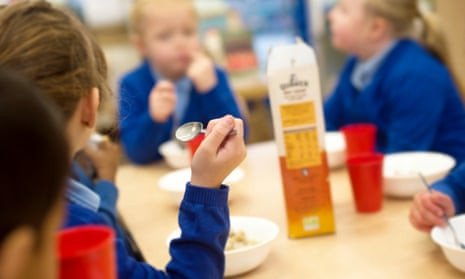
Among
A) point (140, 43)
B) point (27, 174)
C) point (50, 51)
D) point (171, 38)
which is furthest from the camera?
point (140, 43)

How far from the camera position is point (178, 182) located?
1.59m

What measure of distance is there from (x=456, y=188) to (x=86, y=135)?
2.28 feet

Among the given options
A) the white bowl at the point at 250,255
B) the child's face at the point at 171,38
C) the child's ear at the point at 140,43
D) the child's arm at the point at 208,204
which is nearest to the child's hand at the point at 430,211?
the white bowl at the point at 250,255

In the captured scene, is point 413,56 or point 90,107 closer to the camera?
point 90,107

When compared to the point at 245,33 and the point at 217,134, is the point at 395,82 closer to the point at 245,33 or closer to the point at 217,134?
the point at 217,134

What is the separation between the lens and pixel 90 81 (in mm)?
953

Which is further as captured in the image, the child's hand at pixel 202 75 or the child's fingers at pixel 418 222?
the child's hand at pixel 202 75

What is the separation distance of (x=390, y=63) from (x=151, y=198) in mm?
805

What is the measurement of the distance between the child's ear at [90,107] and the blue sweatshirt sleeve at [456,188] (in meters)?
0.65

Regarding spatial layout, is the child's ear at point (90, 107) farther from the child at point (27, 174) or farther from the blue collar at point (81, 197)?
the child at point (27, 174)

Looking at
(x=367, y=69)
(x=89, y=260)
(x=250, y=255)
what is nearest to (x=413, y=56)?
(x=367, y=69)

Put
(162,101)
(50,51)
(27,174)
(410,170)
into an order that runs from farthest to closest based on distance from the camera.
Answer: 1. (162,101)
2. (410,170)
3. (50,51)
4. (27,174)

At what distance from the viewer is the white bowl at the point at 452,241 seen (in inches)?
37.4

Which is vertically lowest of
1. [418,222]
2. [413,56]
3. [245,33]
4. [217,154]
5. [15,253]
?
[245,33]
